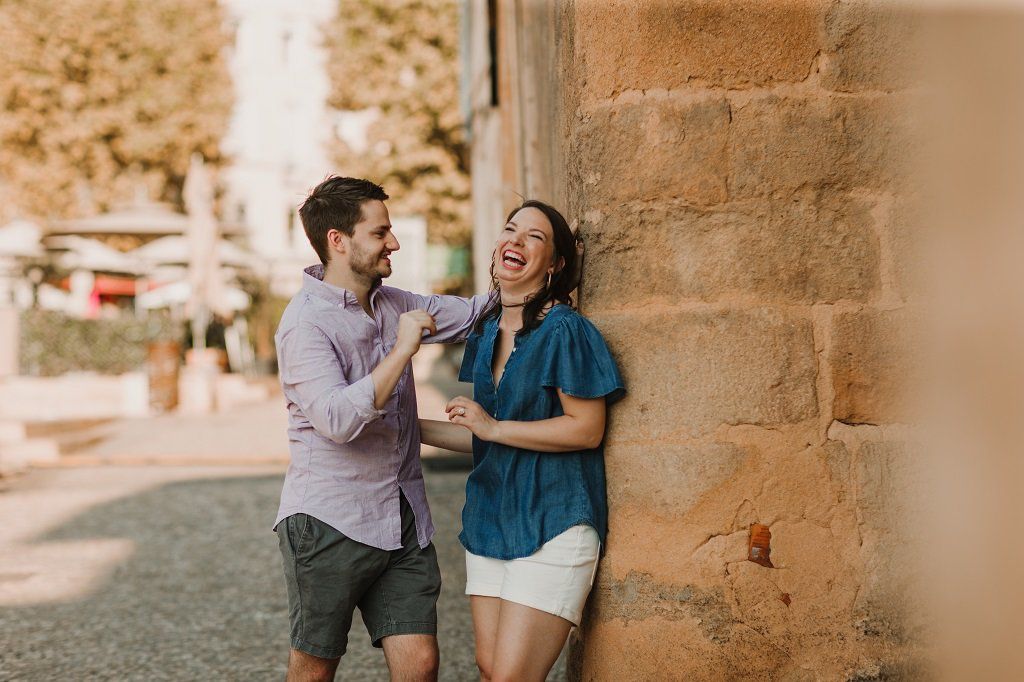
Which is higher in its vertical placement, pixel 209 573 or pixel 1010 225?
pixel 1010 225

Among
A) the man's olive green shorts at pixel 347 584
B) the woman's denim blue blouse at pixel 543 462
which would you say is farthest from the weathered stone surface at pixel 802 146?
the man's olive green shorts at pixel 347 584

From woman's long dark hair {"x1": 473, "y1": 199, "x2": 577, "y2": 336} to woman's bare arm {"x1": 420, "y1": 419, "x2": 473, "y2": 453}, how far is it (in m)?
0.39

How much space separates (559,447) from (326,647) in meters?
0.85

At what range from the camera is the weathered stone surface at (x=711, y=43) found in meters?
2.79

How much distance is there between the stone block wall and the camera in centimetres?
278

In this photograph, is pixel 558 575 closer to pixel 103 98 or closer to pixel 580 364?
pixel 580 364

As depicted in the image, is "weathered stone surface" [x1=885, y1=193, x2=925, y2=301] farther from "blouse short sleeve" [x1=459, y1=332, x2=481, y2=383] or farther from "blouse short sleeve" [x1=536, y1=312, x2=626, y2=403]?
"blouse short sleeve" [x1=459, y1=332, x2=481, y2=383]

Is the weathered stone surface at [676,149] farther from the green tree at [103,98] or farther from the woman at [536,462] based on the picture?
the green tree at [103,98]

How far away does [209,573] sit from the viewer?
6.07 metres

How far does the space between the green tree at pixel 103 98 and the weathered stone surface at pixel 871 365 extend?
23.6m

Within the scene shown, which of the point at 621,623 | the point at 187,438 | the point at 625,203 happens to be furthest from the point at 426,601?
the point at 187,438

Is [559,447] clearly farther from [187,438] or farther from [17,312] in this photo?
[17,312]

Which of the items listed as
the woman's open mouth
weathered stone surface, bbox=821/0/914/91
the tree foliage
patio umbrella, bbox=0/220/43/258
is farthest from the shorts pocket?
the tree foliage

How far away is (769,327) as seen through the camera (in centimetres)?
278
